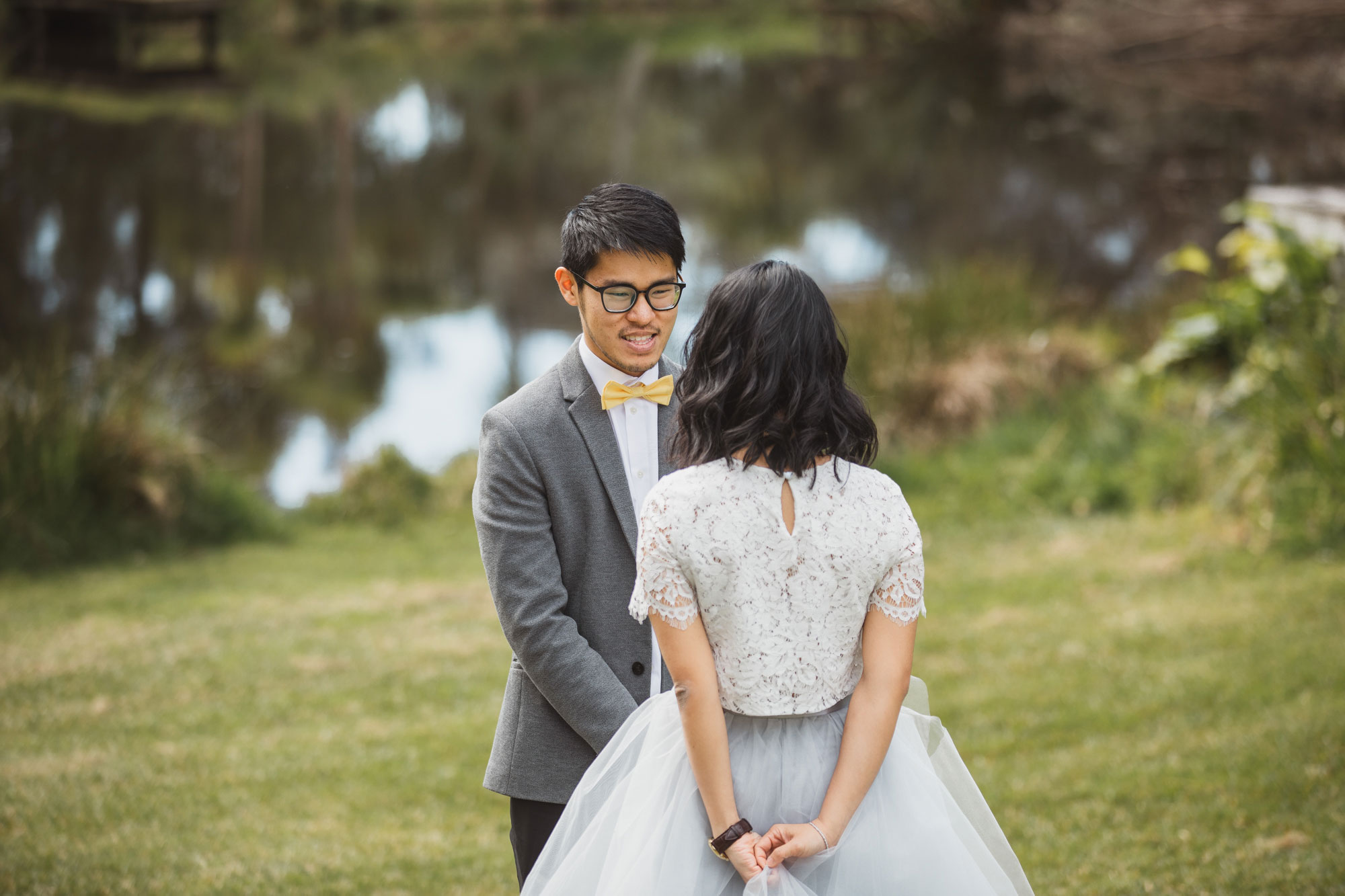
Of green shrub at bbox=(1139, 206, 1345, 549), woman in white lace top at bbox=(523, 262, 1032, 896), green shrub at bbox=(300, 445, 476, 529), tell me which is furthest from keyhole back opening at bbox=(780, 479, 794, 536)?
green shrub at bbox=(300, 445, 476, 529)

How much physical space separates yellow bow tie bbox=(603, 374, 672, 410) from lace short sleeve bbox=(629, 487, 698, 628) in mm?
377

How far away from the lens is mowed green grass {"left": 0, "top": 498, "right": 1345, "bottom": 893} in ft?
12.3

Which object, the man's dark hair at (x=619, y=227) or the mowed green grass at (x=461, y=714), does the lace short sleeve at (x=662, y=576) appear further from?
the mowed green grass at (x=461, y=714)

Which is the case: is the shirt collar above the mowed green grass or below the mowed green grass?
above

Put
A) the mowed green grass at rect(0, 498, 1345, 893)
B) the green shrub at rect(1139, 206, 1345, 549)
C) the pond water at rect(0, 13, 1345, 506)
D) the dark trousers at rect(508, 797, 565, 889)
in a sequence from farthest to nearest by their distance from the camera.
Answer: the pond water at rect(0, 13, 1345, 506)
the green shrub at rect(1139, 206, 1345, 549)
the mowed green grass at rect(0, 498, 1345, 893)
the dark trousers at rect(508, 797, 565, 889)

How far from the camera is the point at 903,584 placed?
190 cm

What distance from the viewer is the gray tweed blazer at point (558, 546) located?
7.08 ft

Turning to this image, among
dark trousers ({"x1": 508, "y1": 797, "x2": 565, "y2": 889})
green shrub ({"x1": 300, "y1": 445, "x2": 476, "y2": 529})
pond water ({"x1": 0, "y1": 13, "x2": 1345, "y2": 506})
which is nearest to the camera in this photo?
dark trousers ({"x1": 508, "y1": 797, "x2": 565, "y2": 889})

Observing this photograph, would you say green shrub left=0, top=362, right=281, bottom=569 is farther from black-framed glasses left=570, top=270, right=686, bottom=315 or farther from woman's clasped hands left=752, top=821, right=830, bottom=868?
woman's clasped hands left=752, top=821, right=830, bottom=868

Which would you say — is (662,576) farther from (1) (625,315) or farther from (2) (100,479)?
(2) (100,479)

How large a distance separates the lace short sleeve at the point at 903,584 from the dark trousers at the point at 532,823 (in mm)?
743

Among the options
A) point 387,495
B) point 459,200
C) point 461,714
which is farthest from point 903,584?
point 459,200

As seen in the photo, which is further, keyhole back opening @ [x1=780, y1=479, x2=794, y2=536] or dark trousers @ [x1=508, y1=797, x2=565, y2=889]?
dark trousers @ [x1=508, y1=797, x2=565, y2=889]

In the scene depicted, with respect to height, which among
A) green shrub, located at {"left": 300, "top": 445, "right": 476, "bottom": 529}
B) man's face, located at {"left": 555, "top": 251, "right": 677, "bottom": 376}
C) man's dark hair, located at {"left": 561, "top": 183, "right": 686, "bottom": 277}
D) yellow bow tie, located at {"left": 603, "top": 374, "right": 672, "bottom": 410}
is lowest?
green shrub, located at {"left": 300, "top": 445, "right": 476, "bottom": 529}
